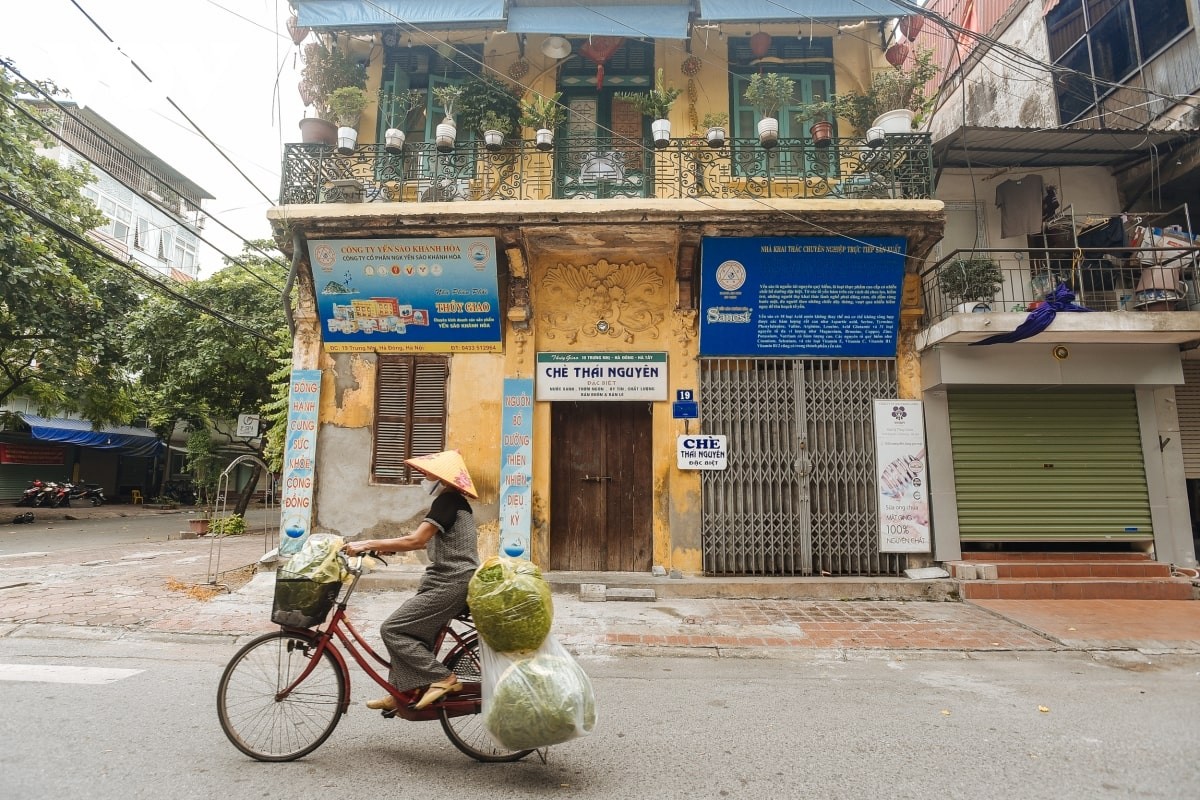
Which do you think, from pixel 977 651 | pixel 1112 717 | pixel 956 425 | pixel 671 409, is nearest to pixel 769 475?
pixel 671 409

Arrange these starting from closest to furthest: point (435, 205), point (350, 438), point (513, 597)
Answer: point (513, 597), point (435, 205), point (350, 438)

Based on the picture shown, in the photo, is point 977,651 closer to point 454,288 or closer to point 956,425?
point 956,425

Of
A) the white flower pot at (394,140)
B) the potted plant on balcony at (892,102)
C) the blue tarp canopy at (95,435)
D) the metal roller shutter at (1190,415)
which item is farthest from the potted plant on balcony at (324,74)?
the blue tarp canopy at (95,435)

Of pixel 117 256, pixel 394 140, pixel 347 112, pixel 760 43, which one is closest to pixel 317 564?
pixel 394 140

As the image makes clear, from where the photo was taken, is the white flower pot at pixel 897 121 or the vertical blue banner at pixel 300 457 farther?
the vertical blue banner at pixel 300 457

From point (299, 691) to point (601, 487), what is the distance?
5.61 metres

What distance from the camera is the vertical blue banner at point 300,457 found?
8148 millimetres

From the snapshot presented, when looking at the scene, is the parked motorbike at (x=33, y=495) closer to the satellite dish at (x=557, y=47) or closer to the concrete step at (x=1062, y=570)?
the satellite dish at (x=557, y=47)

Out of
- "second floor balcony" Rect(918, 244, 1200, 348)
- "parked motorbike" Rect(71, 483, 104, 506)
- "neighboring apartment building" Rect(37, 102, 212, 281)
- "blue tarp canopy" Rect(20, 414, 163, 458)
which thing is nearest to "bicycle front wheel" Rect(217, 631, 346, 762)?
"second floor balcony" Rect(918, 244, 1200, 348)

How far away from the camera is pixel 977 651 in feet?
18.0

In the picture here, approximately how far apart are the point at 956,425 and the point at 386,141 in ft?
27.9

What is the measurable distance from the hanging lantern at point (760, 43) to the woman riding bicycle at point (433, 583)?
8483mm

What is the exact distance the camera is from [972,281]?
25.9 ft

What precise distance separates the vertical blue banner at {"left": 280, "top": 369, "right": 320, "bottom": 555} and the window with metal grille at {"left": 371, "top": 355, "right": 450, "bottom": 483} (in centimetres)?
80
